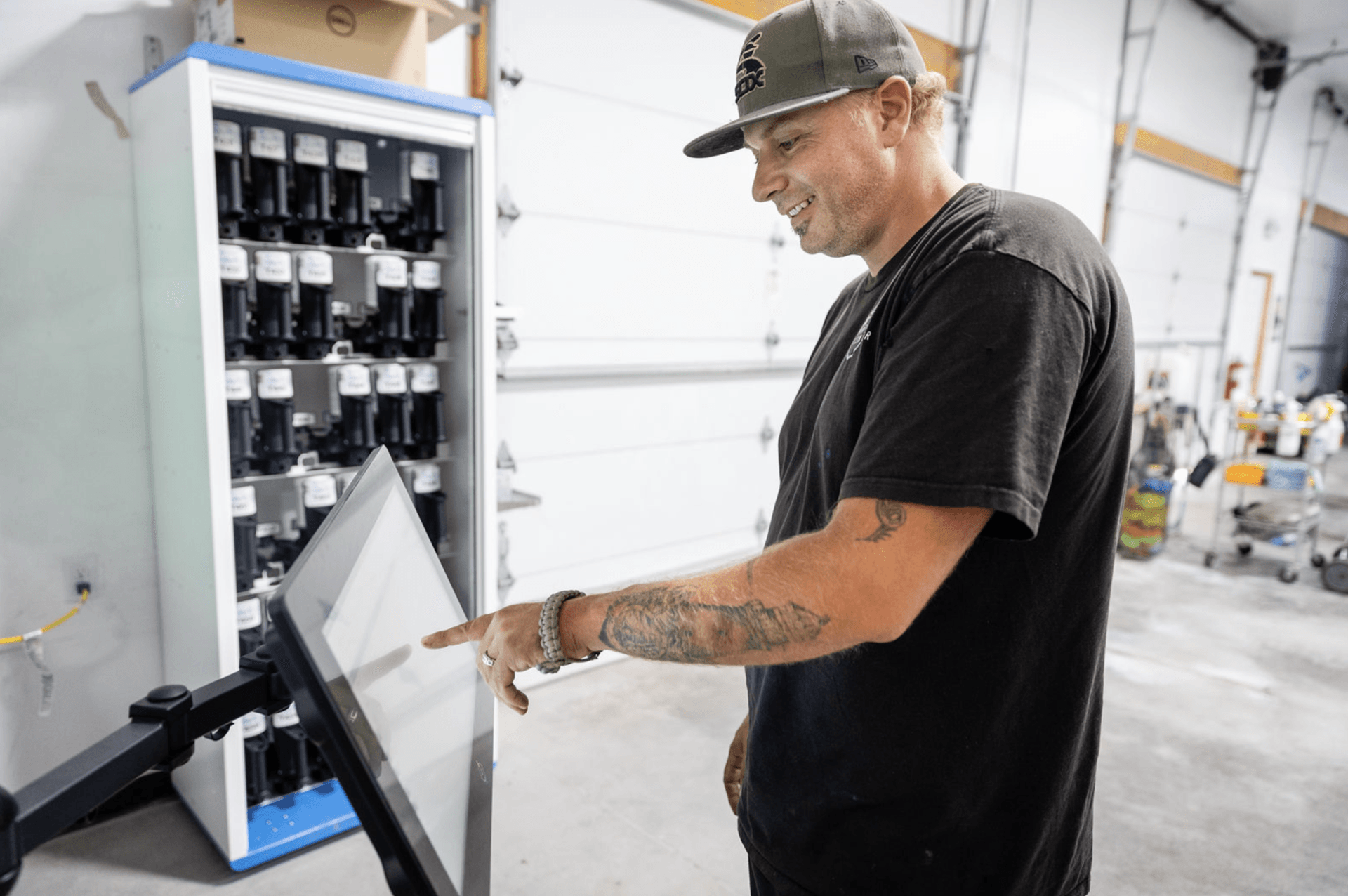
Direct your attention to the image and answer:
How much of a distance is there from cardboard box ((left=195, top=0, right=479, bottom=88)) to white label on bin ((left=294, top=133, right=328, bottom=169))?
0.70ft

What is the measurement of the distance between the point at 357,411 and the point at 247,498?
0.42 metres

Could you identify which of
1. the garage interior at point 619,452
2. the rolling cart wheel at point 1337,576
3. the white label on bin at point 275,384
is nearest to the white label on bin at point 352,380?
the white label on bin at point 275,384

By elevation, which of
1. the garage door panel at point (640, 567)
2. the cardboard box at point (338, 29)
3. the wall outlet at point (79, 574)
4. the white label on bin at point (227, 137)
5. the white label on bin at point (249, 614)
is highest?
the cardboard box at point (338, 29)

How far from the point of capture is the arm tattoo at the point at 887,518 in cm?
79

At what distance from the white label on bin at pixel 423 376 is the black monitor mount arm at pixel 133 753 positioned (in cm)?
204

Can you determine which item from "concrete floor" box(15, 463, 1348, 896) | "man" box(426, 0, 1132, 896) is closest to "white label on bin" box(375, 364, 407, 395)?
"concrete floor" box(15, 463, 1348, 896)

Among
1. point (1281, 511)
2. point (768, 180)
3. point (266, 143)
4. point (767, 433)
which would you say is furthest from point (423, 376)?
point (1281, 511)

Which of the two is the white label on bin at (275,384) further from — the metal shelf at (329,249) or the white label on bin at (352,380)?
the metal shelf at (329,249)

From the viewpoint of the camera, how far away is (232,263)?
2.26 m

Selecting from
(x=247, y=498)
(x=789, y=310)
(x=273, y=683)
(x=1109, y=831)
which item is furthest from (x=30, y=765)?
(x=789, y=310)

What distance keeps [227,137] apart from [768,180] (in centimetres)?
175

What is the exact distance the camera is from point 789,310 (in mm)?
4699

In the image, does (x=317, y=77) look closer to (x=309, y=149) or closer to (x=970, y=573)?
(x=309, y=149)

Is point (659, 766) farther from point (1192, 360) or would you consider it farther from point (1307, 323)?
point (1307, 323)
